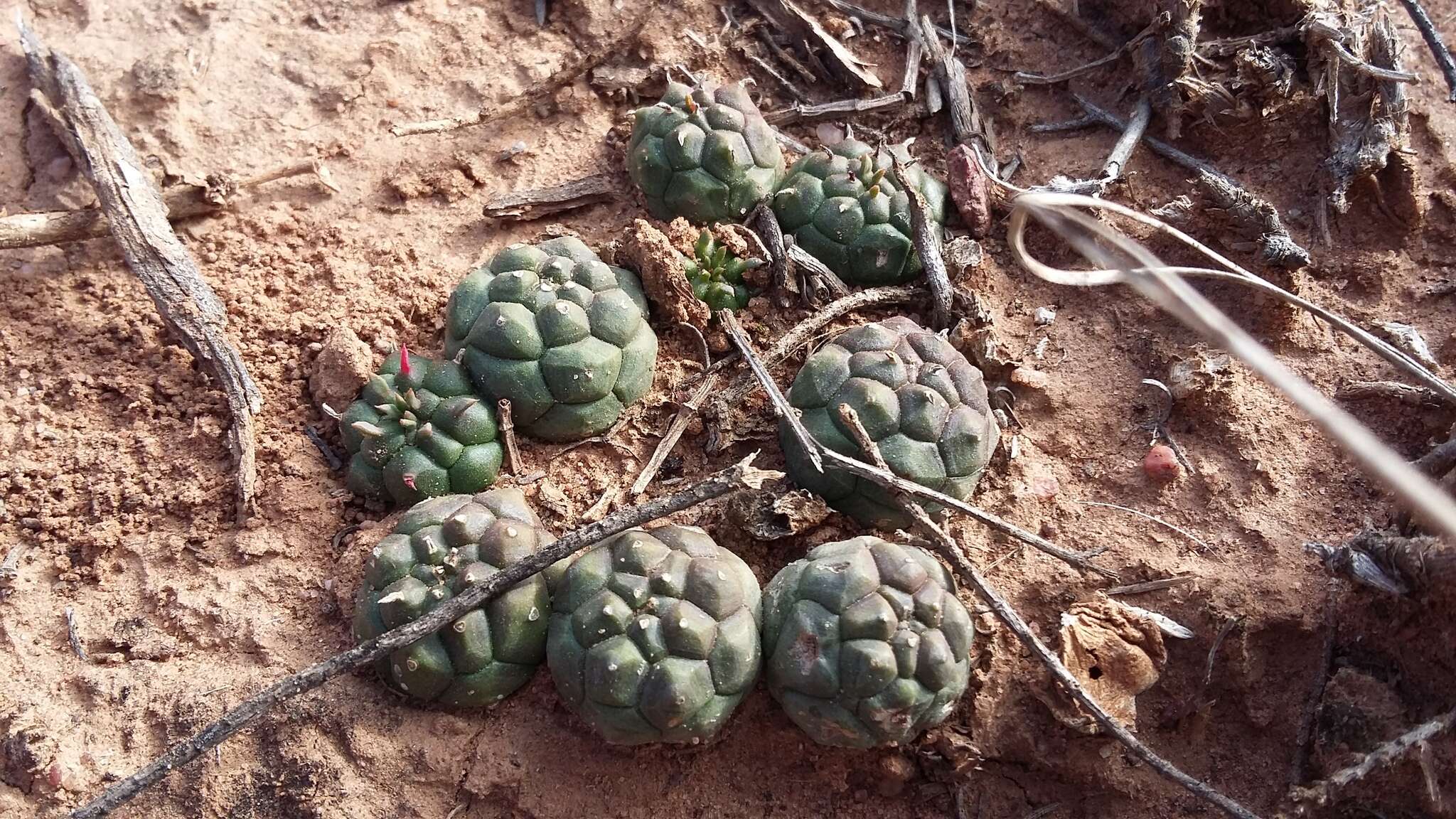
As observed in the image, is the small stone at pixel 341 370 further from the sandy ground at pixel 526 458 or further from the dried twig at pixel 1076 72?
the dried twig at pixel 1076 72

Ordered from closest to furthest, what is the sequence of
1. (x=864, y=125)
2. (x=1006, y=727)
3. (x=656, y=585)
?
1. (x=656, y=585)
2. (x=1006, y=727)
3. (x=864, y=125)

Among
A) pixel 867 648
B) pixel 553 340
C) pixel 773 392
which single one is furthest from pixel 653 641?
pixel 553 340

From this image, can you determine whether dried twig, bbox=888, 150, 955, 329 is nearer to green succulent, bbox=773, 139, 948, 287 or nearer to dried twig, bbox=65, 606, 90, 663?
green succulent, bbox=773, 139, 948, 287

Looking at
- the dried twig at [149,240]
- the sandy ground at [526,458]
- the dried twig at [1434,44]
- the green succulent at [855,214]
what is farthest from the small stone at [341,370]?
the dried twig at [1434,44]

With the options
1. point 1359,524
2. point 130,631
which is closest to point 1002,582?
point 1359,524

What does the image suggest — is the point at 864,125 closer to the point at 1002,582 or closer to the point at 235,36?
the point at 1002,582

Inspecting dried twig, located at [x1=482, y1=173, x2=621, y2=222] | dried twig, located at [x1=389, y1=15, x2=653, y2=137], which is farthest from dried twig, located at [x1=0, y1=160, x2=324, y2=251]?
dried twig, located at [x1=482, y1=173, x2=621, y2=222]
